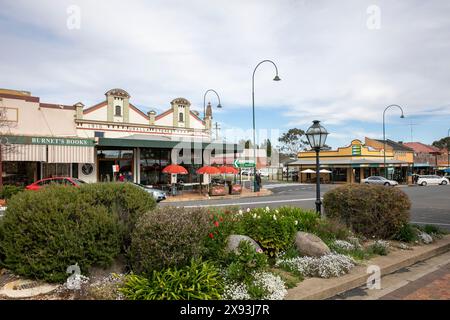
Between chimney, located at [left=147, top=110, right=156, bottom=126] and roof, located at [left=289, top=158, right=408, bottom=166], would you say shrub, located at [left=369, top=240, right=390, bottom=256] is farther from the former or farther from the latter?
roof, located at [left=289, top=158, right=408, bottom=166]

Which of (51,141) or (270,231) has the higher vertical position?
(51,141)

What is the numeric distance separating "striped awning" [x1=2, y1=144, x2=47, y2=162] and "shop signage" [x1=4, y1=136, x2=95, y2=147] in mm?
287

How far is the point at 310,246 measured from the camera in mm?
6223

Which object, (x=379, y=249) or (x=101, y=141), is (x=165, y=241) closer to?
(x=379, y=249)

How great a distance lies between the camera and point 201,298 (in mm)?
3969

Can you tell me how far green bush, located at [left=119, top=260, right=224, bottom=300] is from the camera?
3.96 meters

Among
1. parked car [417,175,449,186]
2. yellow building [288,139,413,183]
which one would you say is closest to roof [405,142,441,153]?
yellow building [288,139,413,183]

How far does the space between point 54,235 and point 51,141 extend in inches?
805

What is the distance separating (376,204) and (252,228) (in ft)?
11.1

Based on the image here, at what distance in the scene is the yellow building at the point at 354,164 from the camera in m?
47.9

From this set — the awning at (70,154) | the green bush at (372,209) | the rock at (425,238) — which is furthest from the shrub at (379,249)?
the awning at (70,154)

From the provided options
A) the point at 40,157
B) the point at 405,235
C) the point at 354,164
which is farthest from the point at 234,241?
the point at 354,164

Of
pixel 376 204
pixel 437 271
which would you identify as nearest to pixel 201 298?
pixel 437 271
